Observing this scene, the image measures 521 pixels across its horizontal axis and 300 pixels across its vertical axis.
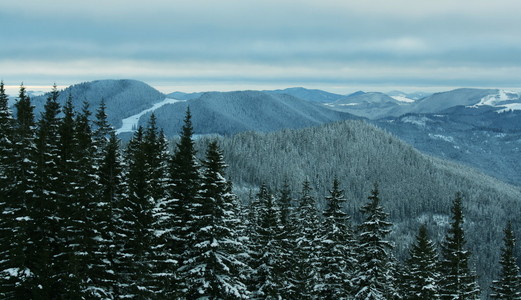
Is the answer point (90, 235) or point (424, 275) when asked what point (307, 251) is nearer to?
point (424, 275)

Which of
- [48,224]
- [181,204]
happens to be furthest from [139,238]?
[48,224]

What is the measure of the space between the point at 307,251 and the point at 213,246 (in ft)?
45.3

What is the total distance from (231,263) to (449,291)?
74.7 feet

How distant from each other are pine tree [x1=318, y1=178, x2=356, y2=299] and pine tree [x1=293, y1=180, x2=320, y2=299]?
0.58 metres

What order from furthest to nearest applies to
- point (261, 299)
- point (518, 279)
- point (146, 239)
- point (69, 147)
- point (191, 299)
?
point (518, 279) < point (261, 299) < point (69, 147) < point (191, 299) < point (146, 239)

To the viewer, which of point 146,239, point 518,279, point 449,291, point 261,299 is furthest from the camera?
point 518,279

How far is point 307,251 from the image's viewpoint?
36.9m

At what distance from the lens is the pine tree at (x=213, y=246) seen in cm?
2517

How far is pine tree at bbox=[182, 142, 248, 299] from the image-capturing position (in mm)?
25172

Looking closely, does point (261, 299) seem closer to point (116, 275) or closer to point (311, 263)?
point (311, 263)

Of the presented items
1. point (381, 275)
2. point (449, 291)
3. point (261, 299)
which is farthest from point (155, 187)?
point (449, 291)

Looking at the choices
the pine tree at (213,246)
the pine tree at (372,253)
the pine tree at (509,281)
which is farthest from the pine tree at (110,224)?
the pine tree at (509,281)

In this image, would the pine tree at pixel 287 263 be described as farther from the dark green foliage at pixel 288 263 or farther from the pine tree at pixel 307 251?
the pine tree at pixel 307 251

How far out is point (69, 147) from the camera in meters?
29.6
